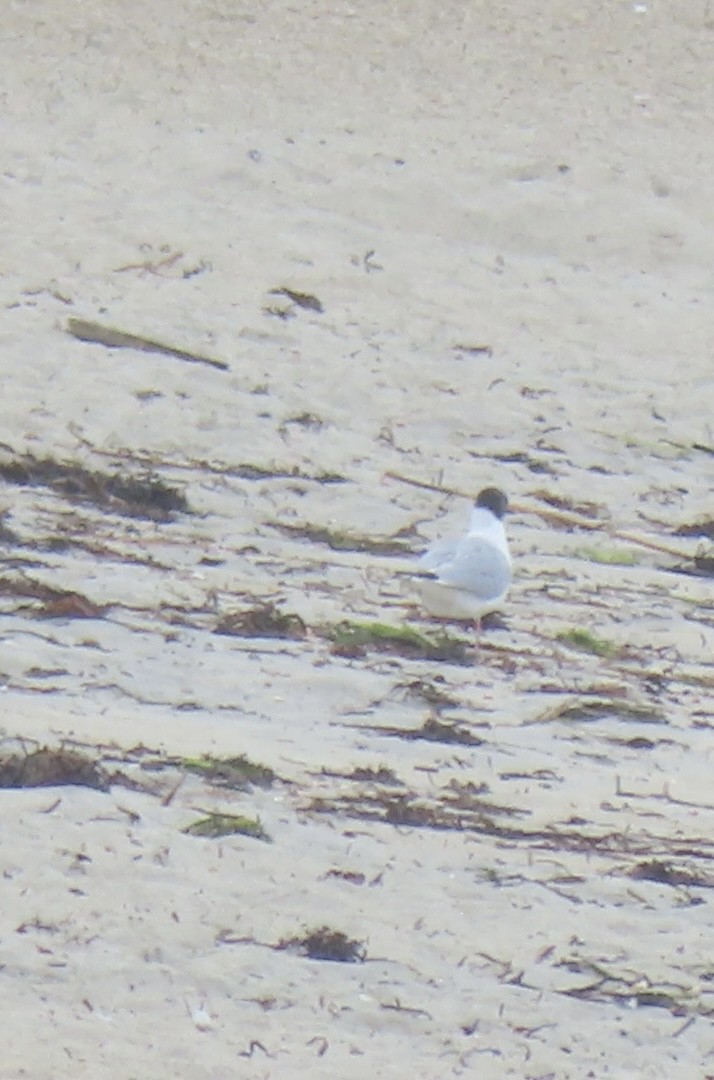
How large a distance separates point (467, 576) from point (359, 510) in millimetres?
1374

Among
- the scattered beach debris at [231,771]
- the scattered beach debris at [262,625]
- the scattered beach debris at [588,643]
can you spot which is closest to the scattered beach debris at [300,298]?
the scattered beach debris at [588,643]

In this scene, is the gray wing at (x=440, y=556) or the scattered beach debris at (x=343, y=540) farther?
the scattered beach debris at (x=343, y=540)

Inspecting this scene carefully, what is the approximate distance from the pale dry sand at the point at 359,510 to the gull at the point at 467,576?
0.43ft

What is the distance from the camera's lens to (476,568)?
658 centimetres

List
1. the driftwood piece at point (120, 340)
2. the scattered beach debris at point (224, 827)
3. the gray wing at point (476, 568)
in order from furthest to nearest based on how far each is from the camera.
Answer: the driftwood piece at point (120, 340) < the gray wing at point (476, 568) < the scattered beach debris at point (224, 827)

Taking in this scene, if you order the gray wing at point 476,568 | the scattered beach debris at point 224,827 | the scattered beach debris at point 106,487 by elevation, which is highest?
the scattered beach debris at point 224,827

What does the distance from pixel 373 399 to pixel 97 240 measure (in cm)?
178

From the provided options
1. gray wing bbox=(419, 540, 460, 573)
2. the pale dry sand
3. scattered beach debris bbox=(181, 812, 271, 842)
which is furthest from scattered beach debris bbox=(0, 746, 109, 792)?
gray wing bbox=(419, 540, 460, 573)

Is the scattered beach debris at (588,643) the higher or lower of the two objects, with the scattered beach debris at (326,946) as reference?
lower

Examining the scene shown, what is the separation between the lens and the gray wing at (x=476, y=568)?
652 centimetres

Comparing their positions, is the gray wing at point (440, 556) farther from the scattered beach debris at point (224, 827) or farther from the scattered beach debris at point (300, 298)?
the scattered beach debris at point (300, 298)

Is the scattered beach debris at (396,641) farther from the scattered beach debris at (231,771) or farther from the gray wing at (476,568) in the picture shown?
the scattered beach debris at (231,771)

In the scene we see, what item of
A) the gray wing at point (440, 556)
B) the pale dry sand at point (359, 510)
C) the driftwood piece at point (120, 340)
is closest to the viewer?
the pale dry sand at point (359, 510)

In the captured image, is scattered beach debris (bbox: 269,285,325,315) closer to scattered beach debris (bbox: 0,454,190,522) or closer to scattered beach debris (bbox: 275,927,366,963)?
scattered beach debris (bbox: 0,454,190,522)
